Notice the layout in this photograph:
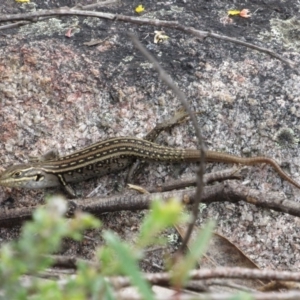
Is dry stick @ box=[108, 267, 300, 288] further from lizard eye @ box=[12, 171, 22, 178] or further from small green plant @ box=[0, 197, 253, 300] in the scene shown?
lizard eye @ box=[12, 171, 22, 178]

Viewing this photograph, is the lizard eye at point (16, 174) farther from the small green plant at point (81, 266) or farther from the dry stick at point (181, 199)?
the small green plant at point (81, 266)

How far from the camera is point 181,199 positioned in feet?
11.2

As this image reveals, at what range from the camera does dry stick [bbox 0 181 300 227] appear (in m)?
3.27

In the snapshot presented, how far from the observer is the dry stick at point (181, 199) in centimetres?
327

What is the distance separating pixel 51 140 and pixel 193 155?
862mm

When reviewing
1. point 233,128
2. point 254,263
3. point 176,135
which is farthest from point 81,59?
point 254,263

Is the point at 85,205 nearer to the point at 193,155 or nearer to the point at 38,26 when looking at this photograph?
the point at 193,155

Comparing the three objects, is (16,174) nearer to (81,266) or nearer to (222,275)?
(222,275)

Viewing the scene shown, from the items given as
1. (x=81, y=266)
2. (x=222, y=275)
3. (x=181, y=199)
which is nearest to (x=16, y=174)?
(x=181, y=199)

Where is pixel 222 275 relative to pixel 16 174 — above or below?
below

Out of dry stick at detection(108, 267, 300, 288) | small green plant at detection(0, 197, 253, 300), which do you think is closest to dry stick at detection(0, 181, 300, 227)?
dry stick at detection(108, 267, 300, 288)

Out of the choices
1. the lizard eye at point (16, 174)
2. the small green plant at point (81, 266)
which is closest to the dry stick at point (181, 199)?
the lizard eye at point (16, 174)

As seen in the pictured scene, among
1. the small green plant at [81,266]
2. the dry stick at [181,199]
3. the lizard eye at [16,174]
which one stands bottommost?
the small green plant at [81,266]

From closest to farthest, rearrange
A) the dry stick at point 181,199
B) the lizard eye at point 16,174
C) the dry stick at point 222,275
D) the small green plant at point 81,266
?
the small green plant at point 81,266 → the dry stick at point 222,275 → the dry stick at point 181,199 → the lizard eye at point 16,174
